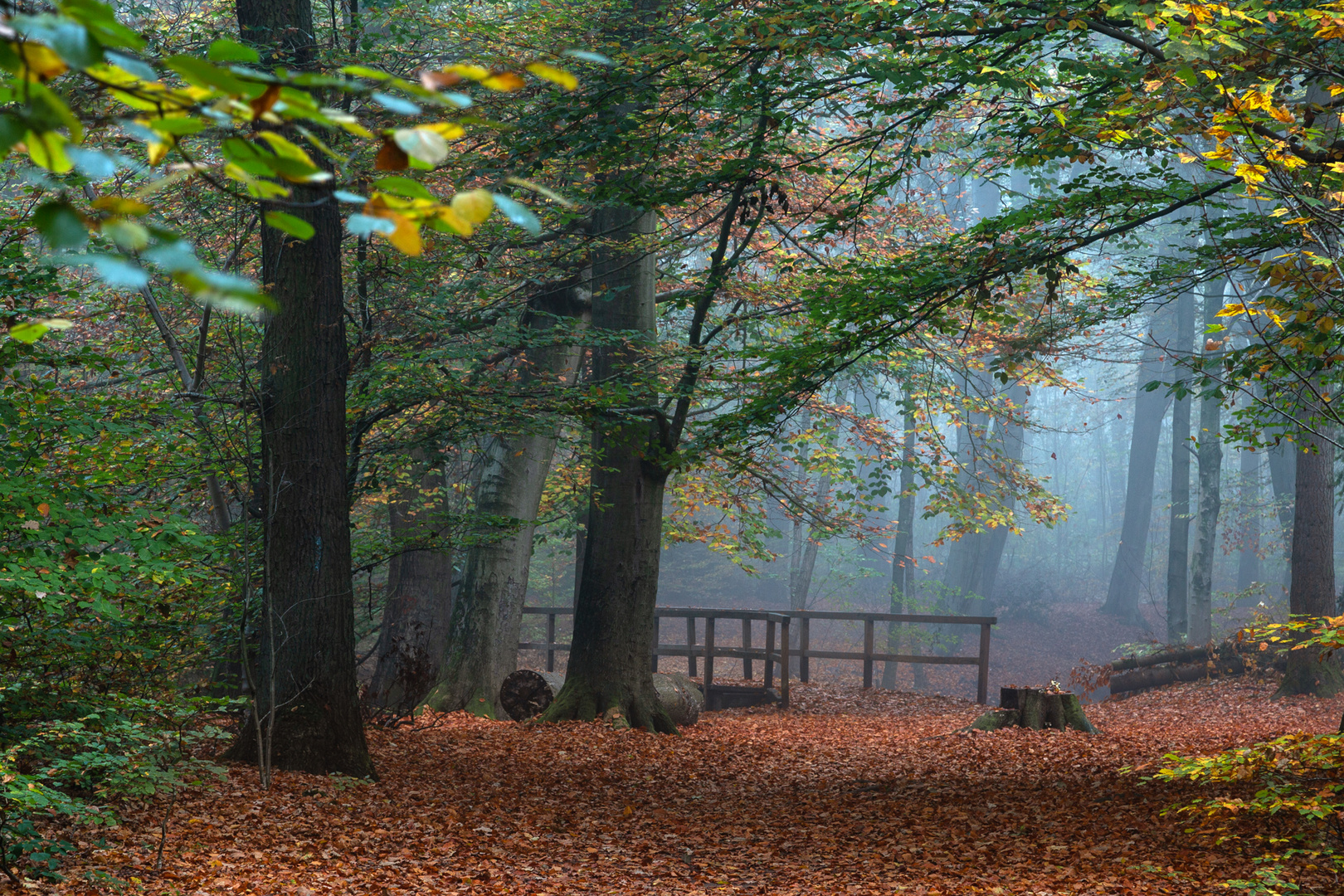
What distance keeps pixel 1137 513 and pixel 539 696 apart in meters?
25.0

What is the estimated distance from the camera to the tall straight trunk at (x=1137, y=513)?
93.5ft

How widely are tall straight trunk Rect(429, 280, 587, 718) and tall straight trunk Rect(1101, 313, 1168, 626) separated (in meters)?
23.0

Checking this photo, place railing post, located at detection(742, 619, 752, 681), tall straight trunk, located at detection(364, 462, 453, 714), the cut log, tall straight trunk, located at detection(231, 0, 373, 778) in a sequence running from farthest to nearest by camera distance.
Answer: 1. railing post, located at detection(742, 619, 752, 681)
2. tall straight trunk, located at detection(364, 462, 453, 714)
3. the cut log
4. tall straight trunk, located at detection(231, 0, 373, 778)

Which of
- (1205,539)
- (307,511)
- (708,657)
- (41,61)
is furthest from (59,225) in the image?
(1205,539)

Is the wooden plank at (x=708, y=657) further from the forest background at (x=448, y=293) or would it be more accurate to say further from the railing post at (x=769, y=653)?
the forest background at (x=448, y=293)

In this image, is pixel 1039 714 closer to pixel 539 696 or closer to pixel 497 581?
pixel 539 696

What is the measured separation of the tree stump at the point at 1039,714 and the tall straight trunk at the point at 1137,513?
20.7 meters

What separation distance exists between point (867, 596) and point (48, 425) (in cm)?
3120

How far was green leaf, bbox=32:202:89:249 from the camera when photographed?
3.22 ft

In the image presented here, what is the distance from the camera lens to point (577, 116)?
6.10 meters

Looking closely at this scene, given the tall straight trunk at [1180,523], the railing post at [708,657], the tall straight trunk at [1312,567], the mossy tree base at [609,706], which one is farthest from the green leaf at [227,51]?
the tall straight trunk at [1180,523]

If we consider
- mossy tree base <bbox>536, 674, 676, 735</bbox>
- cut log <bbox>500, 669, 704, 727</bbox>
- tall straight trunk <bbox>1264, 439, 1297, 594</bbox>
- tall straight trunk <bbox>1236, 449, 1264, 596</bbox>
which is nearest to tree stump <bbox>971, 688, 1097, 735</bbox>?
cut log <bbox>500, 669, 704, 727</bbox>

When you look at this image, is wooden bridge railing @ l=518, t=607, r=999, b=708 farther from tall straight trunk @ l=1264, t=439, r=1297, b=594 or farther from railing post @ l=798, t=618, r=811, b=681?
tall straight trunk @ l=1264, t=439, r=1297, b=594

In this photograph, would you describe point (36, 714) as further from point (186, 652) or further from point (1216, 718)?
point (1216, 718)
